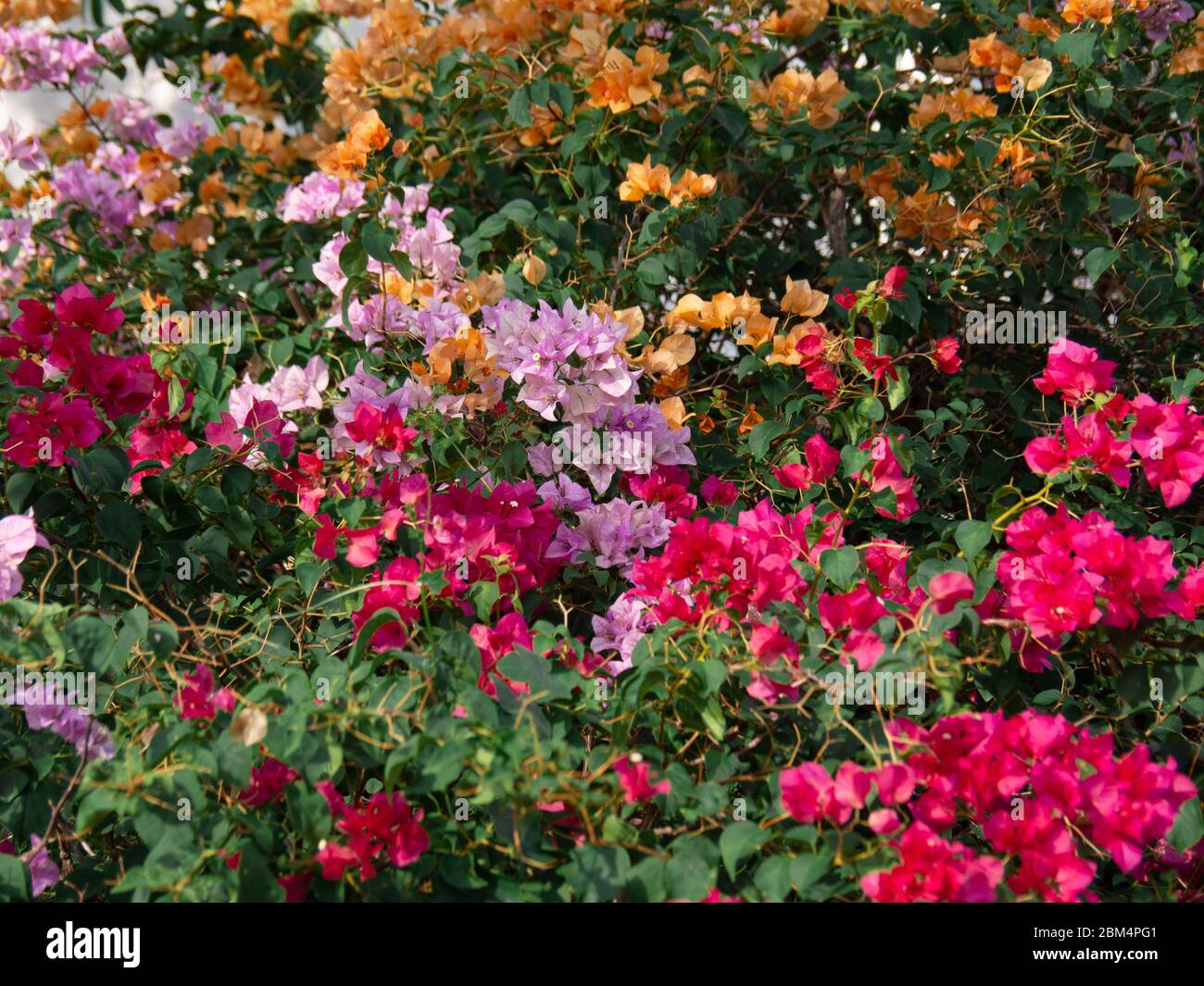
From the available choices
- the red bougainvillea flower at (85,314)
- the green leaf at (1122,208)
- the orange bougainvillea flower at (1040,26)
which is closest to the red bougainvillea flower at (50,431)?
the red bougainvillea flower at (85,314)

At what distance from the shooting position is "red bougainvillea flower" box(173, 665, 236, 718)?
47.9 inches

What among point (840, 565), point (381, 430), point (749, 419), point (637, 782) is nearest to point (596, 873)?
point (637, 782)

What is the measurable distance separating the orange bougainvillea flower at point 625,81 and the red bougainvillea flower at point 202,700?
3.75 feet

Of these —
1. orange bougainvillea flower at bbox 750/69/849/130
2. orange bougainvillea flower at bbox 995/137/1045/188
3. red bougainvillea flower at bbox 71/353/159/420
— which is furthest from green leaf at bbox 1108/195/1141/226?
red bougainvillea flower at bbox 71/353/159/420

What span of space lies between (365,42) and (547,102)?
1.37 ft

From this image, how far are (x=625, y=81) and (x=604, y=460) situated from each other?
0.65 m

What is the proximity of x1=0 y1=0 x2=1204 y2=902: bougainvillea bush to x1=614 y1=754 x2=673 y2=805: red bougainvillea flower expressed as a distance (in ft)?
0.04

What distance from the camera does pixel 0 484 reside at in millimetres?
1737

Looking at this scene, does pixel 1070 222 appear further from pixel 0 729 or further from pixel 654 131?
pixel 0 729

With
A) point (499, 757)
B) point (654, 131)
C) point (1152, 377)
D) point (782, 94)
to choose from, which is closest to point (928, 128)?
point (782, 94)

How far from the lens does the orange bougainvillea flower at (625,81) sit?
6.40 ft

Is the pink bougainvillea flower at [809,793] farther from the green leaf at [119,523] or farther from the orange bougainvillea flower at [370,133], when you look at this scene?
the orange bougainvillea flower at [370,133]

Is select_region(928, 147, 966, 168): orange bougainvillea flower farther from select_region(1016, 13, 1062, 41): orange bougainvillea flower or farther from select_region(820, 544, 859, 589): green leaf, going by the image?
select_region(820, 544, 859, 589): green leaf

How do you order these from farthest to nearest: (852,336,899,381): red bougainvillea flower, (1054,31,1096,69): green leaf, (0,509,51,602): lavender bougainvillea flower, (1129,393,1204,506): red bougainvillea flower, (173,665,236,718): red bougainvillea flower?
1. (1054,31,1096,69): green leaf
2. (852,336,899,381): red bougainvillea flower
3. (1129,393,1204,506): red bougainvillea flower
4. (0,509,51,602): lavender bougainvillea flower
5. (173,665,236,718): red bougainvillea flower
